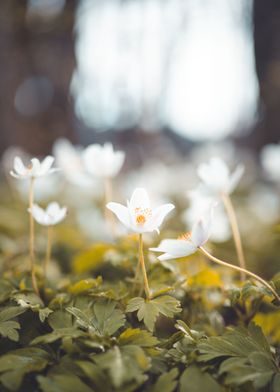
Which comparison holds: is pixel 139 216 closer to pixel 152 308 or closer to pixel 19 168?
pixel 152 308

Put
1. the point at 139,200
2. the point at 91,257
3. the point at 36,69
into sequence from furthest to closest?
1. the point at 36,69
2. the point at 91,257
3. the point at 139,200

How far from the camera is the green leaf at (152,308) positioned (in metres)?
1.17

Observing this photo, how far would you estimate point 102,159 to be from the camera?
192 centimetres

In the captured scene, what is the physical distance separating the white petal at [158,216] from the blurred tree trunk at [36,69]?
15.5 feet

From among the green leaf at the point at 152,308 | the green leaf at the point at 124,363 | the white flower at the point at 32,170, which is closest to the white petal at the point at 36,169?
the white flower at the point at 32,170

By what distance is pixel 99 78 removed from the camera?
302 inches

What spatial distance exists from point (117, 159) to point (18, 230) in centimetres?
145

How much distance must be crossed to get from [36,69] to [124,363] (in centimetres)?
675

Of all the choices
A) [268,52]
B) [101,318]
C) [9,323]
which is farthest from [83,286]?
[268,52]

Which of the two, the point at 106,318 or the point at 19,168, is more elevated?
the point at 19,168

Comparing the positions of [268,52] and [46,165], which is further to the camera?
[268,52]

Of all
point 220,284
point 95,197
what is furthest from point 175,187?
point 220,284

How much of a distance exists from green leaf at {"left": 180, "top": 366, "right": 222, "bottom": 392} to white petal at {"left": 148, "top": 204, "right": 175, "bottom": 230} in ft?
1.49

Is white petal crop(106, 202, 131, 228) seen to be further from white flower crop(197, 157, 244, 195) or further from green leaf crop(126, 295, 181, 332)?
white flower crop(197, 157, 244, 195)
